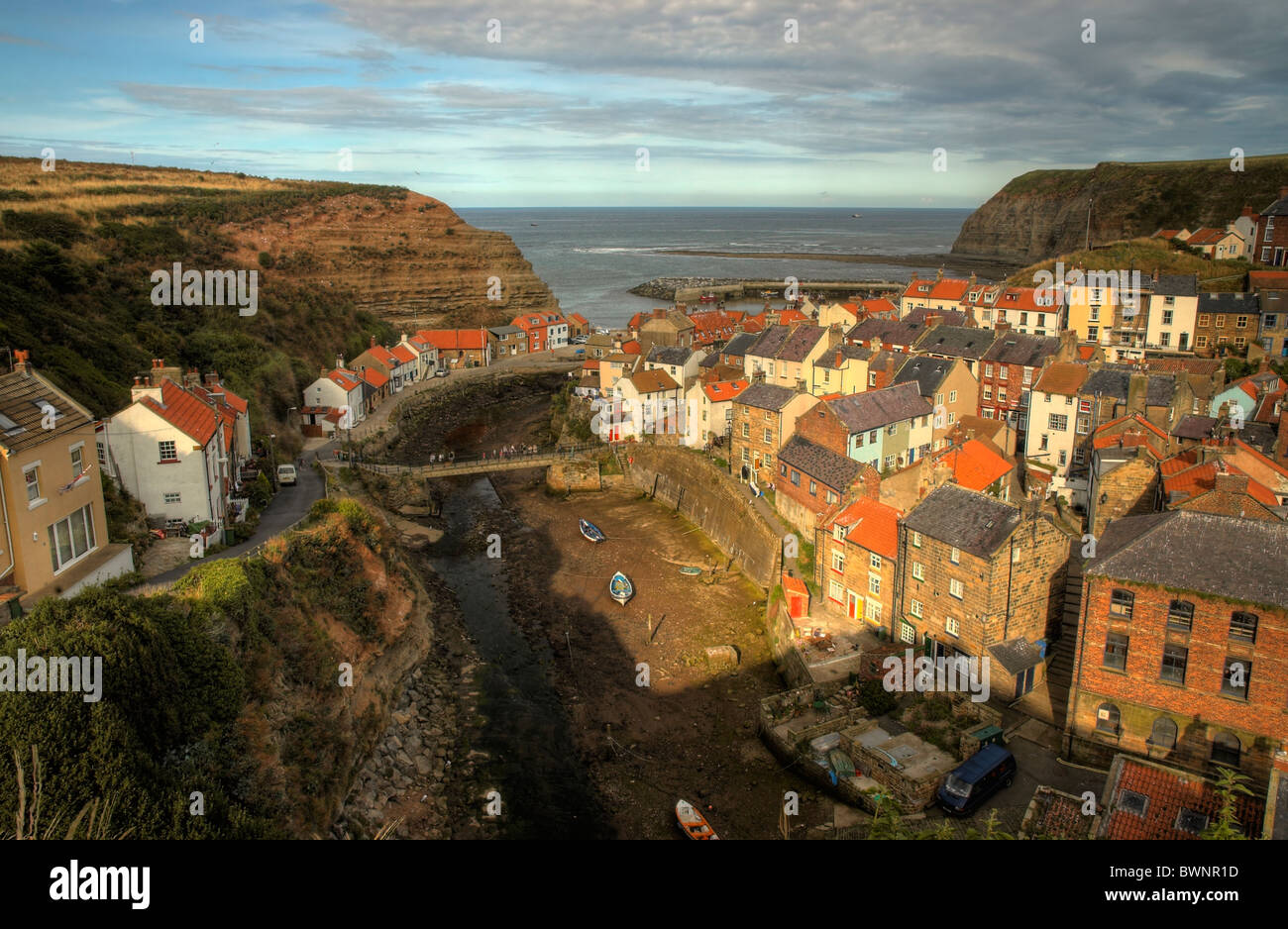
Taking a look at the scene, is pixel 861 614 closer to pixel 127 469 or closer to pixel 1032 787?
pixel 1032 787

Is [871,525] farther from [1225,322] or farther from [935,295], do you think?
[935,295]

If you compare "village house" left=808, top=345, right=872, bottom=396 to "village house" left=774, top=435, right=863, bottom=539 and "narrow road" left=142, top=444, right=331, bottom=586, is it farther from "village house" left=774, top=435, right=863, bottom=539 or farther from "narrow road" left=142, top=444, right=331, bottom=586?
"narrow road" left=142, top=444, right=331, bottom=586

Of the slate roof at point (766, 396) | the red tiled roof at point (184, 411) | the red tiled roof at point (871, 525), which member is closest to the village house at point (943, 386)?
the slate roof at point (766, 396)

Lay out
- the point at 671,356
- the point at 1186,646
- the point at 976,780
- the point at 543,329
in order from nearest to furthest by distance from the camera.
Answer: the point at 1186,646 < the point at 976,780 < the point at 671,356 < the point at 543,329

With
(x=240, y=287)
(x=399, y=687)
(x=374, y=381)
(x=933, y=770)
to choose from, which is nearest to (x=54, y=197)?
(x=240, y=287)

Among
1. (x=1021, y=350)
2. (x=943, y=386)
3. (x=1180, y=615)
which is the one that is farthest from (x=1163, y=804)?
(x=1021, y=350)

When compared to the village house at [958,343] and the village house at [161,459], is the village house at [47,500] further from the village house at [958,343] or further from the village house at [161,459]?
the village house at [958,343]
